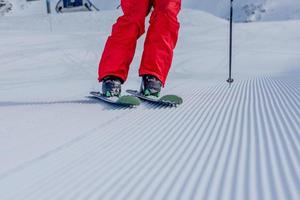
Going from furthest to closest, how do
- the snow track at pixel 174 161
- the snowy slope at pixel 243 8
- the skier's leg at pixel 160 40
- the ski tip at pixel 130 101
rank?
Result: the snowy slope at pixel 243 8, the skier's leg at pixel 160 40, the ski tip at pixel 130 101, the snow track at pixel 174 161

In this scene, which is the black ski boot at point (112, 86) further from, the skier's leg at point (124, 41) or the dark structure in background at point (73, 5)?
the dark structure in background at point (73, 5)

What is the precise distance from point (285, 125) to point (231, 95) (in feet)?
3.41

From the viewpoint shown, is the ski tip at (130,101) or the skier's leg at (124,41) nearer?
the ski tip at (130,101)

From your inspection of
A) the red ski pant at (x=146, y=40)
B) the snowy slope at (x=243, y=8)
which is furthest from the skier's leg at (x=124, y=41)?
the snowy slope at (x=243, y=8)

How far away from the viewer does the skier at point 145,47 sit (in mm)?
2475

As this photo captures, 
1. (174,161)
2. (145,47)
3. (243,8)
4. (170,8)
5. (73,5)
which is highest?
(170,8)

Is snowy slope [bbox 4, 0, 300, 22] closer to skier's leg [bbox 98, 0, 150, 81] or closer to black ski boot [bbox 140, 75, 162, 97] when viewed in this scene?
skier's leg [bbox 98, 0, 150, 81]

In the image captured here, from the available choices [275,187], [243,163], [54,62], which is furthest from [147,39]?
[54,62]

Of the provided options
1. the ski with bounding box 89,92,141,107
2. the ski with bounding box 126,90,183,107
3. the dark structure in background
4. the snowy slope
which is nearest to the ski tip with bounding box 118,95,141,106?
the ski with bounding box 89,92,141,107

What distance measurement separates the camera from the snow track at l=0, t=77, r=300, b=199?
1.10 meters

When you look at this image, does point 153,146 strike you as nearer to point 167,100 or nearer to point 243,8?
point 167,100

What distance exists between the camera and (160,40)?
8.21 feet

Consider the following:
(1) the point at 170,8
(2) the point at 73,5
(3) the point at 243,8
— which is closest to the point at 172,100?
(1) the point at 170,8

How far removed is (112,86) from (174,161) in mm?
1209
